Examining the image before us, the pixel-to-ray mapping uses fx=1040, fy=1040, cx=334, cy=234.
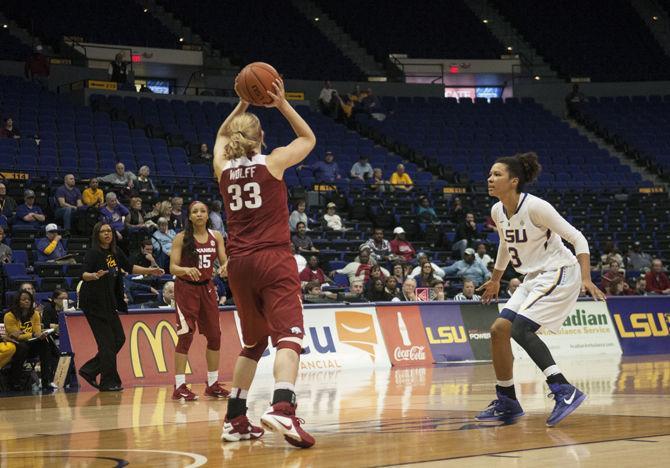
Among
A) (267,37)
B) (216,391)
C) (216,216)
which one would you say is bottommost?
(216,391)

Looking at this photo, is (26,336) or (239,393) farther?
(26,336)

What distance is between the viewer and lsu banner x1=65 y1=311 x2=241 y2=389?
509 inches

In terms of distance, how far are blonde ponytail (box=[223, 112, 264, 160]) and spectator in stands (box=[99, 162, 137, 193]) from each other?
1421 centimetres

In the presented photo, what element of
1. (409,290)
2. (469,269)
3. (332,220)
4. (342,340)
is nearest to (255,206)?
(342,340)

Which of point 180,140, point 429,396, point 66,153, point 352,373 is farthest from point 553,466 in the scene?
point 180,140

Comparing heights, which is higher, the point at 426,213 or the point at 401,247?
the point at 426,213

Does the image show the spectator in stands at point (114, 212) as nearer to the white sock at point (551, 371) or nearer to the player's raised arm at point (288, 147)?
the white sock at point (551, 371)

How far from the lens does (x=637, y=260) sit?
2420cm

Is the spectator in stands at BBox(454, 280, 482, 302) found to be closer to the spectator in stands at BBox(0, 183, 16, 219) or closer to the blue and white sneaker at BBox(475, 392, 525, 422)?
the spectator in stands at BBox(0, 183, 16, 219)

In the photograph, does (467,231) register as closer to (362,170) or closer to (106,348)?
(362,170)

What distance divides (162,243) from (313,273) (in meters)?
2.75

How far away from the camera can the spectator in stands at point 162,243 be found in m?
17.8

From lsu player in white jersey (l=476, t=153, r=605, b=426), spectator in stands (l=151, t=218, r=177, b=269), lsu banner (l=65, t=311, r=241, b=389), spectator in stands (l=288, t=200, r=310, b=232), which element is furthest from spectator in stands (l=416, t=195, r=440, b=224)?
lsu player in white jersey (l=476, t=153, r=605, b=426)

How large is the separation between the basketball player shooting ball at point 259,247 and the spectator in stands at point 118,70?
24626mm
